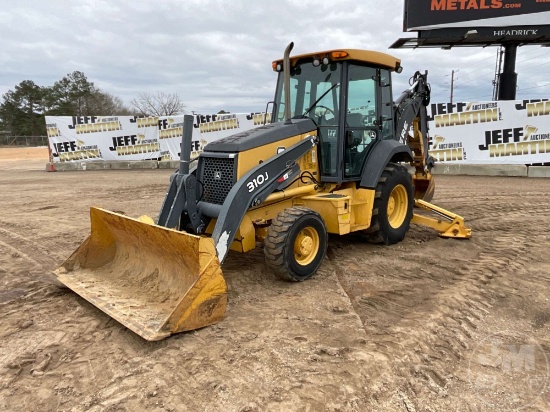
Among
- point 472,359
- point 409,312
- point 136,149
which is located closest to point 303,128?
point 409,312

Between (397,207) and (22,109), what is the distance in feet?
199

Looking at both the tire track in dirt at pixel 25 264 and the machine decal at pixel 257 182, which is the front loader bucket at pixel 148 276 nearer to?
the tire track in dirt at pixel 25 264

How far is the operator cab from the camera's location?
17.2 feet

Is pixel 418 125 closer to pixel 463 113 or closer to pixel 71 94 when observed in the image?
pixel 463 113

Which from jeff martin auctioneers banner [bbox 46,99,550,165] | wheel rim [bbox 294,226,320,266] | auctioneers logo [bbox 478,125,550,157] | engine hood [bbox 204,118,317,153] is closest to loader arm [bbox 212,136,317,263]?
engine hood [bbox 204,118,317,153]

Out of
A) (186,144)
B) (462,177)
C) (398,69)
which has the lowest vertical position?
(462,177)

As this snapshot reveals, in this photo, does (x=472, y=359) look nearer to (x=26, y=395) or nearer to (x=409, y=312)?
(x=409, y=312)

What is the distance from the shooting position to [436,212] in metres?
6.52

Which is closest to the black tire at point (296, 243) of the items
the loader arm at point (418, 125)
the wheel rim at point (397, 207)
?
the wheel rim at point (397, 207)

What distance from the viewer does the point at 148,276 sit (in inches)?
164

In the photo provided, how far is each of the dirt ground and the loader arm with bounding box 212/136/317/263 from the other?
658mm

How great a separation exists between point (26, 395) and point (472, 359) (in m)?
3.10

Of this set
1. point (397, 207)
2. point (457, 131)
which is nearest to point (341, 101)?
point (397, 207)

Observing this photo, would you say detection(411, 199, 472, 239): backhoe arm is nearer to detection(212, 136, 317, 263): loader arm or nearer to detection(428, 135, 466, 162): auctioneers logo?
detection(212, 136, 317, 263): loader arm
